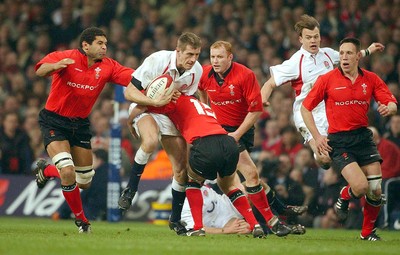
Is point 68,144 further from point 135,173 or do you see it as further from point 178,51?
point 178,51

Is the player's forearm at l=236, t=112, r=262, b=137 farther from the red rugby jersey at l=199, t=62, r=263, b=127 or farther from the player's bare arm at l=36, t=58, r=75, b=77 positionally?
the player's bare arm at l=36, t=58, r=75, b=77

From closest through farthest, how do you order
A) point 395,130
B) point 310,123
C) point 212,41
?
point 310,123
point 395,130
point 212,41

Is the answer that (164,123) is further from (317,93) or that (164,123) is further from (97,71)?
(317,93)

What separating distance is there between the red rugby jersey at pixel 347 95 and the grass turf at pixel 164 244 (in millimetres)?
1485

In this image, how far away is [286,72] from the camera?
1398 centimetres

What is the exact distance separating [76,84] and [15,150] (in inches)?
283

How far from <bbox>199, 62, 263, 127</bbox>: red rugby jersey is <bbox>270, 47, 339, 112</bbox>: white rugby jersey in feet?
2.34

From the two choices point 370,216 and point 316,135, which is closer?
point 316,135

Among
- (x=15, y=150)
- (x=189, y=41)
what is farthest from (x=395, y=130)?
(x=15, y=150)

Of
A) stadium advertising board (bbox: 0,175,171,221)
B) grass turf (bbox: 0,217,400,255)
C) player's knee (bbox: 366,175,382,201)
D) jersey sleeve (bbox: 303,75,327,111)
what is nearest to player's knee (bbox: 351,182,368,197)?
player's knee (bbox: 366,175,382,201)

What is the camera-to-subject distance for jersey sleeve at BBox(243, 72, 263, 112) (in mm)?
13141

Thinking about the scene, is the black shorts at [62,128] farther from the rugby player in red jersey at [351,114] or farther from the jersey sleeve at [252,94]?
the rugby player in red jersey at [351,114]

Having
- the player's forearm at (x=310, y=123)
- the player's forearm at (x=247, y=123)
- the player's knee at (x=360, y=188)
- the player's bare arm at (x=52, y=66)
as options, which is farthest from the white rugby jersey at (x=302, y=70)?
the player's bare arm at (x=52, y=66)

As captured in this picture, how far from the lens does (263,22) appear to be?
20.8m
